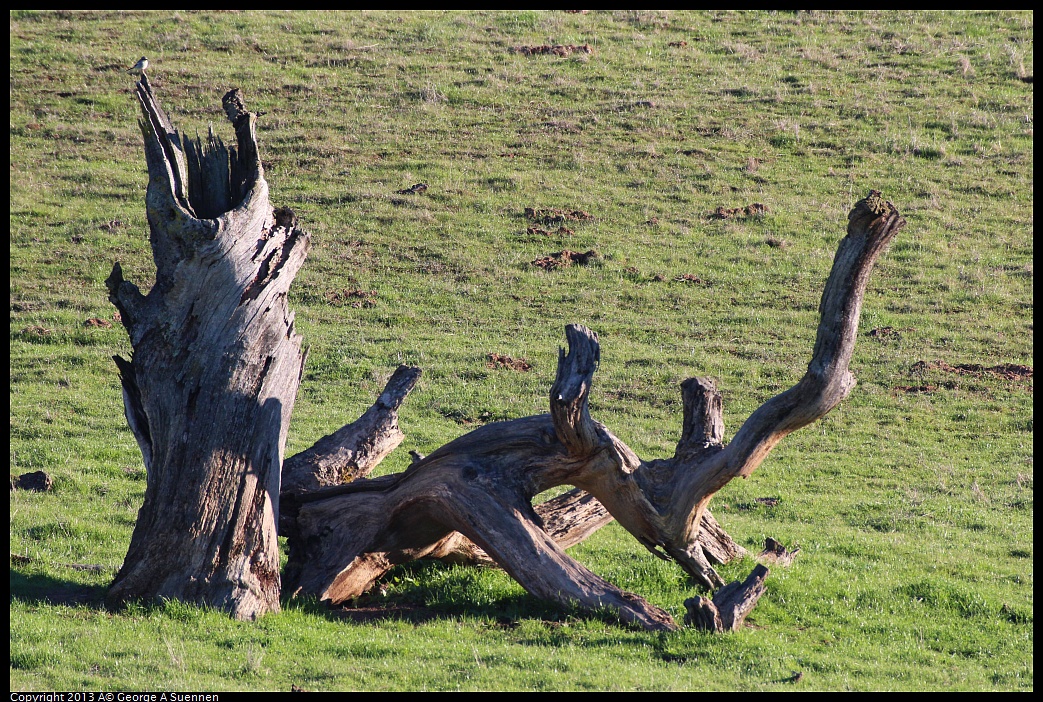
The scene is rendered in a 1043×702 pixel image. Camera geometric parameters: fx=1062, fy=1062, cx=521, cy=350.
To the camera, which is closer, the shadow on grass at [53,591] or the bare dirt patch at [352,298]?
the shadow on grass at [53,591]

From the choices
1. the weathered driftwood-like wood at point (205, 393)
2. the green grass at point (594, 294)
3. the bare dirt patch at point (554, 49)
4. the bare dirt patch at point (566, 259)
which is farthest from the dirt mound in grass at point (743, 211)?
the weathered driftwood-like wood at point (205, 393)

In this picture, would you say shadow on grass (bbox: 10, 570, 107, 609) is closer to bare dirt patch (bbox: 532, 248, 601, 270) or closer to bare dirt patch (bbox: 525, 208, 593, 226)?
bare dirt patch (bbox: 532, 248, 601, 270)

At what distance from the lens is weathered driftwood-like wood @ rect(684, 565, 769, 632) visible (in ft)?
32.0

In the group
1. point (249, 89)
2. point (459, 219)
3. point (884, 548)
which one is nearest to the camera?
point (884, 548)

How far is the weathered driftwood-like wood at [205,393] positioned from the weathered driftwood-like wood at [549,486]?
2.56 ft

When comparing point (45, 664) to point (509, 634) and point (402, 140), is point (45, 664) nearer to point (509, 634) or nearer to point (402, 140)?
point (509, 634)

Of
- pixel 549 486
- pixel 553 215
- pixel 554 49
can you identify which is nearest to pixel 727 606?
pixel 549 486

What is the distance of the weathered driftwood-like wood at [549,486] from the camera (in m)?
→ 9.66

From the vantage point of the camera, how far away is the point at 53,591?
34.4 feet

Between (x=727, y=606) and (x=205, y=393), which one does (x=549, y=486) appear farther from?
(x=205, y=393)

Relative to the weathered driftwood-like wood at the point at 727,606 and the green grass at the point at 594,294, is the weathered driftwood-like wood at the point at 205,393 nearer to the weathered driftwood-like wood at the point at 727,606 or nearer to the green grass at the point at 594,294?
the green grass at the point at 594,294

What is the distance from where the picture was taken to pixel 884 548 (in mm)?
13805
